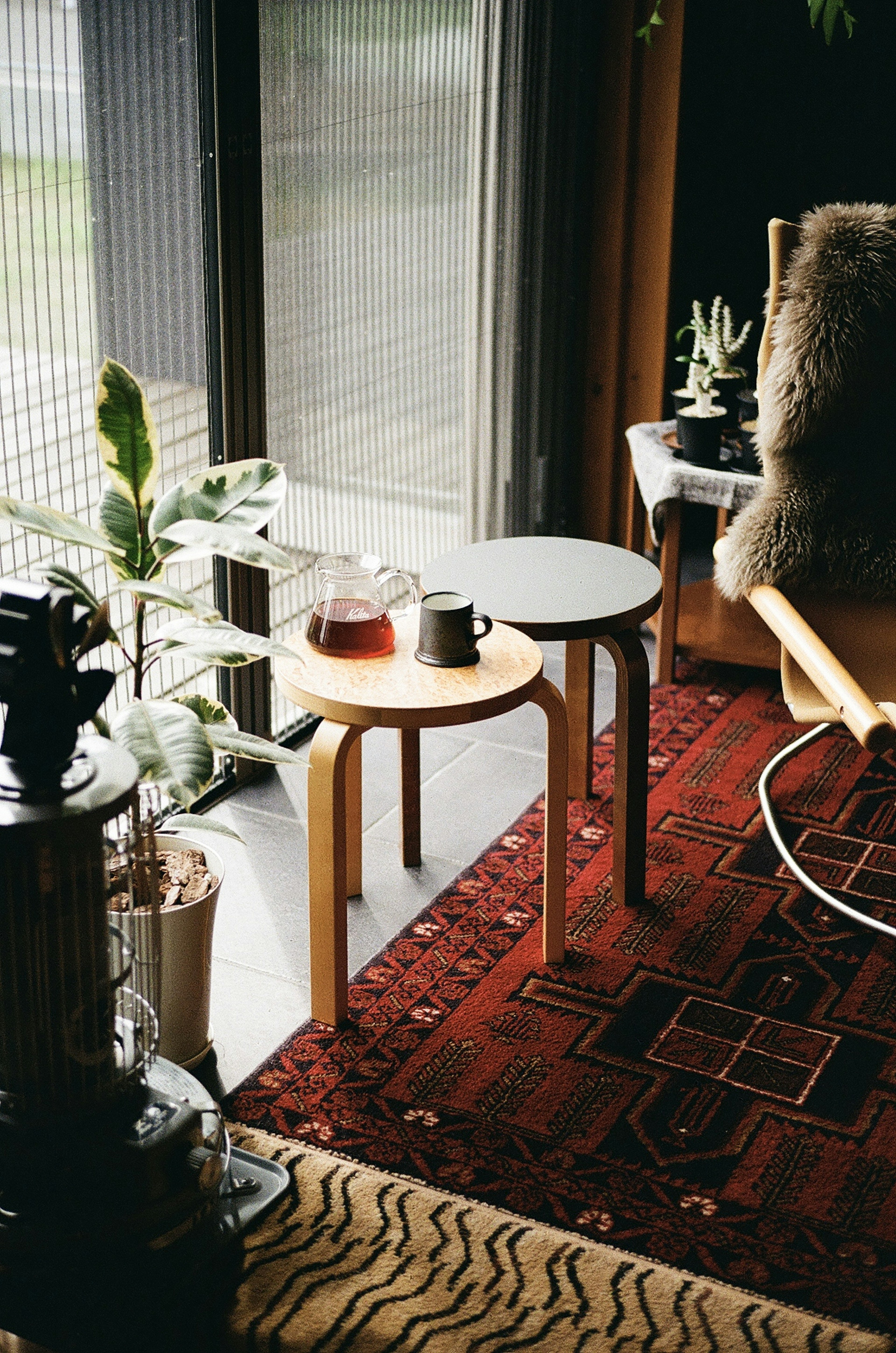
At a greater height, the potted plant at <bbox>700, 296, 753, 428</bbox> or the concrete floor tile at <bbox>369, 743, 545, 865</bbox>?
the potted plant at <bbox>700, 296, 753, 428</bbox>

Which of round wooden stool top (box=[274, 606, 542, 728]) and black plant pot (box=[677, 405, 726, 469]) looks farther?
black plant pot (box=[677, 405, 726, 469])

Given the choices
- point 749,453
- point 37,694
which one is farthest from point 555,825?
point 749,453

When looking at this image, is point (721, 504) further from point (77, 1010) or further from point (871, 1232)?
point (77, 1010)

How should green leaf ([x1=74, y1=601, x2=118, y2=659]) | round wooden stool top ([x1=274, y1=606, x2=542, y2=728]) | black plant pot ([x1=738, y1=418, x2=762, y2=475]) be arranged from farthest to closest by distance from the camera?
1. black plant pot ([x1=738, y1=418, x2=762, y2=475])
2. round wooden stool top ([x1=274, y1=606, x2=542, y2=728])
3. green leaf ([x1=74, y1=601, x2=118, y2=659])

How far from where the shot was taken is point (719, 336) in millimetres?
3230

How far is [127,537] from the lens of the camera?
5.82 ft

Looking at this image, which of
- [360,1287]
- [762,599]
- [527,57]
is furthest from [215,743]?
[527,57]

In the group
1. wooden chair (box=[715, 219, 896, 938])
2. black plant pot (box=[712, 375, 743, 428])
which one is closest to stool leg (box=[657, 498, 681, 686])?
black plant pot (box=[712, 375, 743, 428])

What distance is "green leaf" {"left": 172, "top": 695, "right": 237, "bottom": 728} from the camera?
6.05 ft

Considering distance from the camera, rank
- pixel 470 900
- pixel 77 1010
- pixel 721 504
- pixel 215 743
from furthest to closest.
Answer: pixel 721 504 < pixel 470 900 < pixel 215 743 < pixel 77 1010

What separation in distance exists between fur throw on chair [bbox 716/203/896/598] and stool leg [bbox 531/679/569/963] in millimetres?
623

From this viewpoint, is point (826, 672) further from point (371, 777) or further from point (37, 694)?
point (37, 694)

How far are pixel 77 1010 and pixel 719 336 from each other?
2.31 metres

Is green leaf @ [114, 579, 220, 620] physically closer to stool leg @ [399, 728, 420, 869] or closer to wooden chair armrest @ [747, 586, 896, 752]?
stool leg @ [399, 728, 420, 869]
